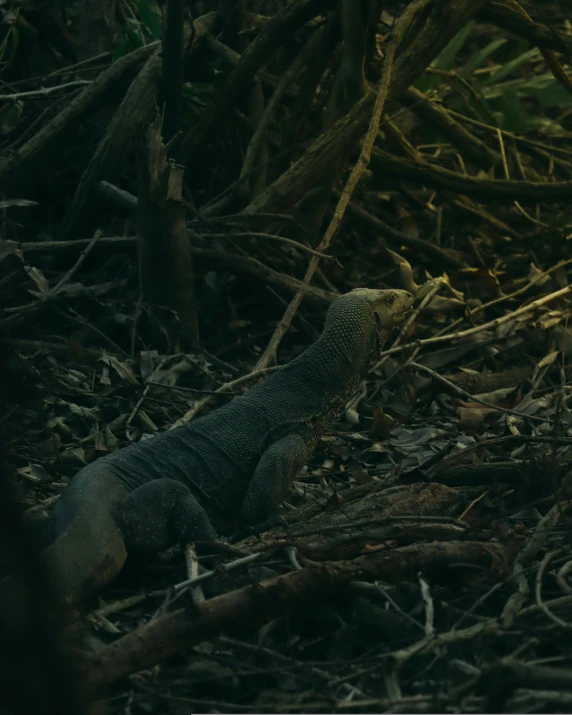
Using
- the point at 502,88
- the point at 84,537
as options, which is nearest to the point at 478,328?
the point at 84,537

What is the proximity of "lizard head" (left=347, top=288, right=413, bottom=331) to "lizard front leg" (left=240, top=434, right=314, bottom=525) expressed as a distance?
1.08 meters

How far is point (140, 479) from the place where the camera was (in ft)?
14.0

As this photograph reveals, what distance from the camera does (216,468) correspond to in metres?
4.55

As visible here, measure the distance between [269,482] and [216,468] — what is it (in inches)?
10.4

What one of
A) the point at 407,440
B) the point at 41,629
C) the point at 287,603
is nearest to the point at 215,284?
the point at 407,440

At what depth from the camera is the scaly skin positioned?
3740mm

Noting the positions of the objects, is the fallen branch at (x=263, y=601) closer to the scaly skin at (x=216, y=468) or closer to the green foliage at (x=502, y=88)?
the scaly skin at (x=216, y=468)

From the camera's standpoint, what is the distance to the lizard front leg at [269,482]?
→ 14.6ft

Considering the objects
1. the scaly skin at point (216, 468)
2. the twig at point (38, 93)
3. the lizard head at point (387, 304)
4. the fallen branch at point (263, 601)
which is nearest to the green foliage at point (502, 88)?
the twig at point (38, 93)

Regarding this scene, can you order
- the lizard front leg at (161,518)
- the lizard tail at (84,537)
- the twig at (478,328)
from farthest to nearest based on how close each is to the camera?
the twig at (478,328) → the lizard front leg at (161,518) → the lizard tail at (84,537)

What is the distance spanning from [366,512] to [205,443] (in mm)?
997

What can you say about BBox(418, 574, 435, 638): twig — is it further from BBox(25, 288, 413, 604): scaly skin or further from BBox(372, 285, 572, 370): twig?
BBox(372, 285, 572, 370): twig

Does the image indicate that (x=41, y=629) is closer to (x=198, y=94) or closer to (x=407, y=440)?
(x=407, y=440)

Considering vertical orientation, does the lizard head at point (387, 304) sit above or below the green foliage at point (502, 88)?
below
